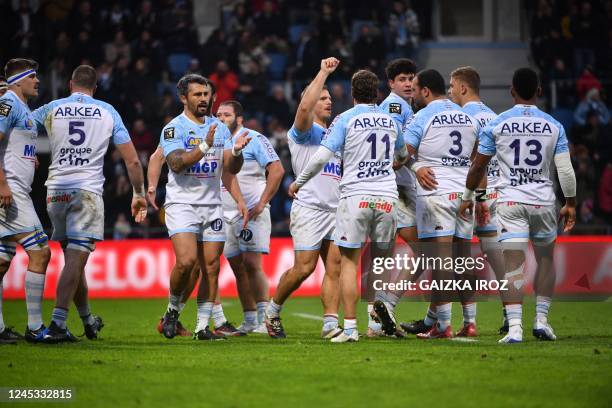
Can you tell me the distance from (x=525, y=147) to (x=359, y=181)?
158 centimetres

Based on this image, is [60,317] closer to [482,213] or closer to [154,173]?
[154,173]

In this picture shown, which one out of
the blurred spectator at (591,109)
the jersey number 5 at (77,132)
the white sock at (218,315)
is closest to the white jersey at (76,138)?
the jersey number 5 at (77,132)

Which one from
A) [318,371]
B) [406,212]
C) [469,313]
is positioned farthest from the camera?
[406,212]

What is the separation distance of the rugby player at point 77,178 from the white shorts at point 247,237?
197 centimetres

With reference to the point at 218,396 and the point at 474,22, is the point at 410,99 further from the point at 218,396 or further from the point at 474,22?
the point at 474,22

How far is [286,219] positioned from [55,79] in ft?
19.9

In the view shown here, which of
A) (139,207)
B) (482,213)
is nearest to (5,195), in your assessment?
(139,207)

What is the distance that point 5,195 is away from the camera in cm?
1036

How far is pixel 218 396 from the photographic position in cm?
729

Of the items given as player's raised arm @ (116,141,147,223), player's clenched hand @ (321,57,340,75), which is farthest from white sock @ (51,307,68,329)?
player's clenched hand @ (321,57,340,75)

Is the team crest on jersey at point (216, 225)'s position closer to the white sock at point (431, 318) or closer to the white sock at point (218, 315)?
the white sock at point (218, 315)

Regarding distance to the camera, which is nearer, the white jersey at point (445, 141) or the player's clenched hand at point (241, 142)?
the player's clenched hand at point (241, 142)

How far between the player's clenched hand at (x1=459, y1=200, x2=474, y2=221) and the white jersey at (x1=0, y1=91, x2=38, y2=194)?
13.9ft

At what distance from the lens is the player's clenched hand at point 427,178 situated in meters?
11.1
